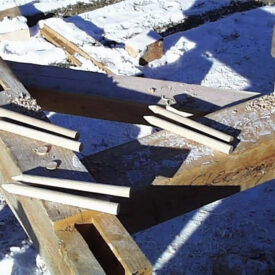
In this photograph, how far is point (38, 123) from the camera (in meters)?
2.29

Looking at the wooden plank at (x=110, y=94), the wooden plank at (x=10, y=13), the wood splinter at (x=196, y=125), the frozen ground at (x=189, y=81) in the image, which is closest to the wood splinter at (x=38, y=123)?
the wood splinter at (x=196, y=125)

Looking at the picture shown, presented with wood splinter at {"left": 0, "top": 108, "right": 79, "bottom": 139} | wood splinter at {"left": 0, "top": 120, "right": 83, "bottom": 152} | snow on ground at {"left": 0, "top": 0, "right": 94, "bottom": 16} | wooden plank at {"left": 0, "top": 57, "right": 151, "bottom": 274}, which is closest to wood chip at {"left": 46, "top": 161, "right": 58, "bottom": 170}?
wooden plank at {"left": 0, "top": 57, "right": 151, "bottom": 274}

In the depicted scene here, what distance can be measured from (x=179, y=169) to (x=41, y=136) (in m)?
0.55

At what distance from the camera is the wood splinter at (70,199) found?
1.83 meters

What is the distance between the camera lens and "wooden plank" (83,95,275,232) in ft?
6.98

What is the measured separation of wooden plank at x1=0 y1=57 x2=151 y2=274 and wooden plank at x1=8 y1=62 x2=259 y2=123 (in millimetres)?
682

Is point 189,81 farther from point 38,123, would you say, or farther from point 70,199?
point 70,199

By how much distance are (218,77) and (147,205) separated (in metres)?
5.03

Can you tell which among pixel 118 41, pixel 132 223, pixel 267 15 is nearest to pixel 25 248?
pixel 132 223

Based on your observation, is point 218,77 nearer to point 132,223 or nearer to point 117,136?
point 117,136

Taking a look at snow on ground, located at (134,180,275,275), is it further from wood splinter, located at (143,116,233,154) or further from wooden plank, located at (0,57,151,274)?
wooden plank, located at (0,57,151,274)

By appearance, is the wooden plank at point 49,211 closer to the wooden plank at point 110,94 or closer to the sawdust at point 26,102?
the sawdust at point 26,102

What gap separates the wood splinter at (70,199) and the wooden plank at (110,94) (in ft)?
3.78

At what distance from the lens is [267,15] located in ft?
27.3
